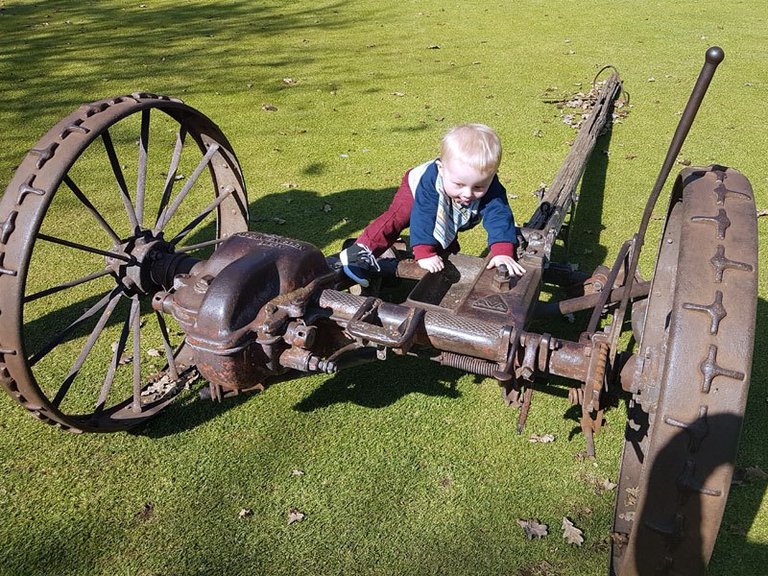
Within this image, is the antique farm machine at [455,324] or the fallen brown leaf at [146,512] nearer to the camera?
the antique farm machine at [455,324]

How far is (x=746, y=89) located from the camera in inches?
304

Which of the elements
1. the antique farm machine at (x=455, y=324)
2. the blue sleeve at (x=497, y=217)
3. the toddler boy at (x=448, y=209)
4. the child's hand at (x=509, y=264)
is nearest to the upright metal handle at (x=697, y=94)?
the antique farm machine at (x=455, y=324)

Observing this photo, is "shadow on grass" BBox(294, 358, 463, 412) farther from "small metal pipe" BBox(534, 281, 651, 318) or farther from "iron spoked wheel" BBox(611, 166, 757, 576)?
"iron spoked wheel" BBox(611, 166, 757, 576)

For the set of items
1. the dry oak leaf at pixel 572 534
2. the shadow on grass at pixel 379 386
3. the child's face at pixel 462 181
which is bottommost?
the dry oak leaf at pixel 572 534

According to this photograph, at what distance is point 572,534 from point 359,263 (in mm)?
1620

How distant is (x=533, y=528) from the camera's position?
8.30 ft

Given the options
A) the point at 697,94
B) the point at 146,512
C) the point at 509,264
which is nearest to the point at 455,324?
the point at 509,264

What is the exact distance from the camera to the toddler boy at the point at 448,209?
2.97 meters

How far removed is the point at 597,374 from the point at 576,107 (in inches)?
229

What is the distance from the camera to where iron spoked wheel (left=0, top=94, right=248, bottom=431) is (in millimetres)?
2365

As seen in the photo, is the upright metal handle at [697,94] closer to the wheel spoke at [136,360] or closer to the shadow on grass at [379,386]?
the shadow on grass at [379,386]

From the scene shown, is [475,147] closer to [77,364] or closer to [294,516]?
[294,516]

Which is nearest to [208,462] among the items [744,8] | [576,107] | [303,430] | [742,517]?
[303,430]

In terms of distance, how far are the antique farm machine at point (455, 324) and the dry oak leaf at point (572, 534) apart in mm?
223
